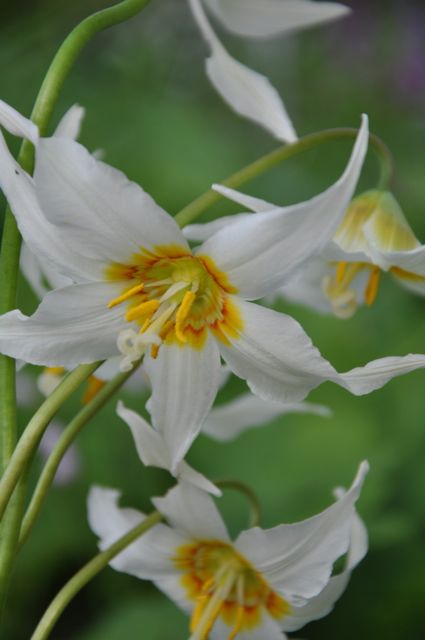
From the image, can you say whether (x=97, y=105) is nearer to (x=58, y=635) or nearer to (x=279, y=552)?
(x=58, y=635)

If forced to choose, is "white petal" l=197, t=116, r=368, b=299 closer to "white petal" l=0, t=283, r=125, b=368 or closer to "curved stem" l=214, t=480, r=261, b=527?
"white petal" l=0, t=283, r=125, b=368

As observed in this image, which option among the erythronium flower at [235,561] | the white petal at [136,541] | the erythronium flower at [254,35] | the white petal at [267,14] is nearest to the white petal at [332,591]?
the erythronium flower at [235,561]

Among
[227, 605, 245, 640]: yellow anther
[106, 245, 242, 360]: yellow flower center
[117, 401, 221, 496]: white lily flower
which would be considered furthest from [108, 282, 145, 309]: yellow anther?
[227, 605, 245, 640]: yellow anther

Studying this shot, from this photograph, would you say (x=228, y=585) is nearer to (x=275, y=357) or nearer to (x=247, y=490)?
(x=247, y=490)

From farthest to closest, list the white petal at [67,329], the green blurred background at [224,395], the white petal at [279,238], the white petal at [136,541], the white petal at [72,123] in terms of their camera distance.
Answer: the green blurred background at [224,395], the white petal at [136,541], the white petal at [72,123], the white petal at [67,329], the white petal at [279,238]

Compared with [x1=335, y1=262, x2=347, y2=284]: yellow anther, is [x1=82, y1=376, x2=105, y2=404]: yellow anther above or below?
above

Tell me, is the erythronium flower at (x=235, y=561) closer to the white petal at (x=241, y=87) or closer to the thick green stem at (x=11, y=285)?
the thick green stem at (x=11, y=285)
